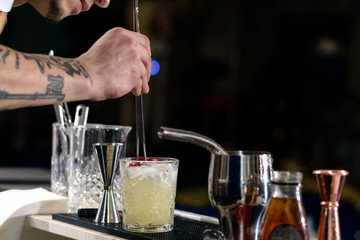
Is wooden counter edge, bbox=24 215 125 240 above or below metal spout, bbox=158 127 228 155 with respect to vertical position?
below

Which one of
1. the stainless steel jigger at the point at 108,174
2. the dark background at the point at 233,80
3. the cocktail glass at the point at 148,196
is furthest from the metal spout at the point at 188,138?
the dark background at the point at 233,80

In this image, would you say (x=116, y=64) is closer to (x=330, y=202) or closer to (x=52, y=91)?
(x=52, y=91)

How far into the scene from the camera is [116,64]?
111 cm

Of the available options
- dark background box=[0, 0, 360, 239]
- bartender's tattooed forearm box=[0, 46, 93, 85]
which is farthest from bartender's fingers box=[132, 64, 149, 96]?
dark background box=[0, 0, 360, 239]

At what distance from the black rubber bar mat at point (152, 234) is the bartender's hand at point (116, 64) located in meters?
0.26

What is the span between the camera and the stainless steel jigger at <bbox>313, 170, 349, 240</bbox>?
3.00 feet

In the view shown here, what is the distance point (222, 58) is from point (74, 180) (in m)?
5.16

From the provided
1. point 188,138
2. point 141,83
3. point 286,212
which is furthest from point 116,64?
point 286,212

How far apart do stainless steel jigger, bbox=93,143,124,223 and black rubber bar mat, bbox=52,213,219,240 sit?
0.08 feet

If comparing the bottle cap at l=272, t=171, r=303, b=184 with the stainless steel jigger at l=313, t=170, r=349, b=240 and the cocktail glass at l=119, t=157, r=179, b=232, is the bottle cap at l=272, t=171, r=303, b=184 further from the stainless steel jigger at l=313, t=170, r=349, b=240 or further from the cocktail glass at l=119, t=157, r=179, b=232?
the cocktail glass at l=119, t=157, r=179, b=232

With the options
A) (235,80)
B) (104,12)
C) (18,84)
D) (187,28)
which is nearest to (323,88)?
(235,80)

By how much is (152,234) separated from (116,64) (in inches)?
12.6

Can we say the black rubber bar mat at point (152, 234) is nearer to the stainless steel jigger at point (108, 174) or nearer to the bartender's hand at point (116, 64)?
→ the stainless steel jigger at point (108, 174)

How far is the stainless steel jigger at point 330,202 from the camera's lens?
91cm
